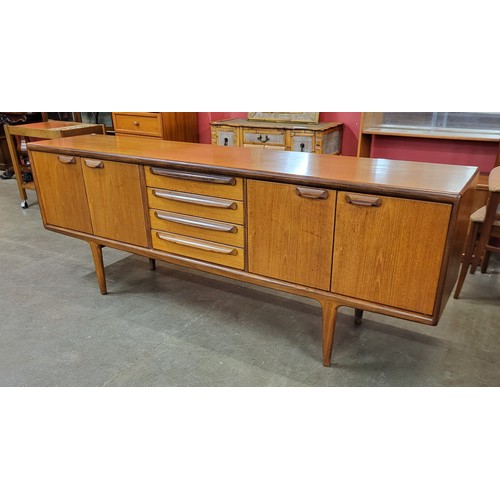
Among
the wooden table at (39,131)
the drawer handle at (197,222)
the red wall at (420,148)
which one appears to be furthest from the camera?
the wooden table at (39,131)

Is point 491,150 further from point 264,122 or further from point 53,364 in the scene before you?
point 53,364

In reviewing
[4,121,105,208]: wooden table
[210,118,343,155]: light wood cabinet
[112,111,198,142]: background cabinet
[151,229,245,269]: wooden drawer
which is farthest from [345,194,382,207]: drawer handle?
[4,121,105,208]: wooden table

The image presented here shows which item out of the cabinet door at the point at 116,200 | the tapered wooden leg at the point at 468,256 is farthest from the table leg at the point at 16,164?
the tapered wooden leg at the point at 468,256

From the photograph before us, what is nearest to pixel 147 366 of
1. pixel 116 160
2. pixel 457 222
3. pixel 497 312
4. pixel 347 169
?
pixel 116 160

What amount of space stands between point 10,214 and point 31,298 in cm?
198

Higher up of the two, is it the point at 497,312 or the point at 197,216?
the point at 197,216

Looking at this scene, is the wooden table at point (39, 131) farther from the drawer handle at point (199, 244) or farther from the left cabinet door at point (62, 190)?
the drawer handle at point (199, 244)

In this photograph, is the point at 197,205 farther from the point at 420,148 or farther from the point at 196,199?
the point at 420,148

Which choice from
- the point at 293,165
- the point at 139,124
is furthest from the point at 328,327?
the point at 139,124

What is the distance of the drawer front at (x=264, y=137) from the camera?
3771 millimetres

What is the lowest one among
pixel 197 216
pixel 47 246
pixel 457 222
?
pixel 47 246

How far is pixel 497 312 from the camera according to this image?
2.50 meters

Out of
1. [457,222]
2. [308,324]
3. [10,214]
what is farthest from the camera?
[10,214]

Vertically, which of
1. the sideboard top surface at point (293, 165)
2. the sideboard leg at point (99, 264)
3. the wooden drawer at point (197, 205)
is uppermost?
the sideboard top surface at point (293, 165)
